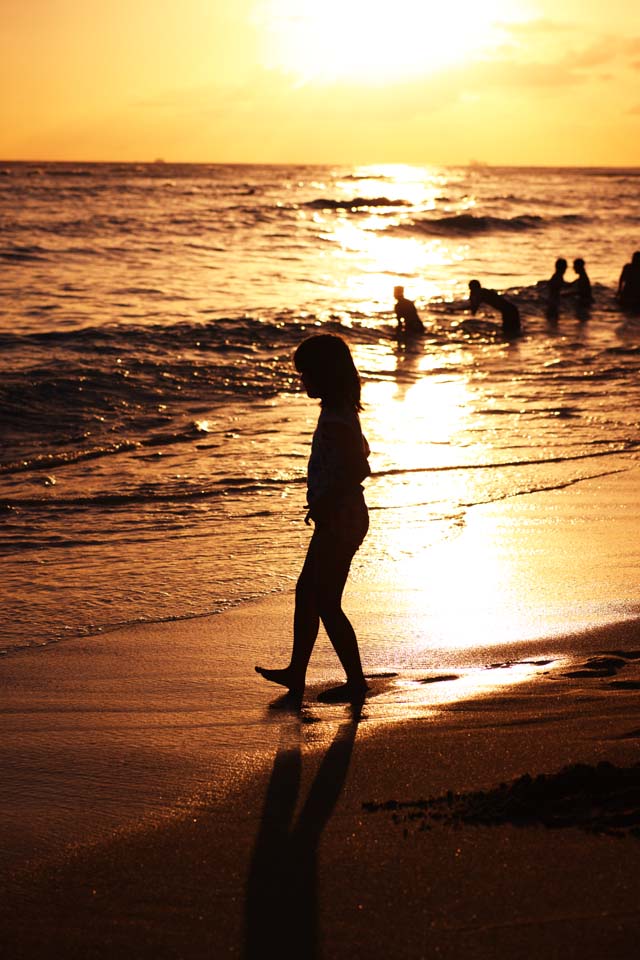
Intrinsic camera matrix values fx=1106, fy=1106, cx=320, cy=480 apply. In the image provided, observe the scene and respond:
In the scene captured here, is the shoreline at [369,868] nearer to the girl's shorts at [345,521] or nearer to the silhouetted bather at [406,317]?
the girl's shorts at [345,521]

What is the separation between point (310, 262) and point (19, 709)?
3204cm

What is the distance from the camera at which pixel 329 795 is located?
142 inches

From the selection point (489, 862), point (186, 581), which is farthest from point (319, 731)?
point (186, 581)

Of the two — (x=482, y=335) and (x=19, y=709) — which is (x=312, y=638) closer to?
(x=19, y=709)

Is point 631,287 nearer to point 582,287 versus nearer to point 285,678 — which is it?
point 582,287

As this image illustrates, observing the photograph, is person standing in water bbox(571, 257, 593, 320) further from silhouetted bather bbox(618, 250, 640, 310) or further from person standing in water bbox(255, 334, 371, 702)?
person standing in water bbox(255, 334, 371, 702)

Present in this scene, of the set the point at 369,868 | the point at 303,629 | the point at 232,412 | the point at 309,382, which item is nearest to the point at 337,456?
the point at 309,382

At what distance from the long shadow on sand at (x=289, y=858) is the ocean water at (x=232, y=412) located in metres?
2.33

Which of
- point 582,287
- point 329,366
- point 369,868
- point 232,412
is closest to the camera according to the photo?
point 369,868

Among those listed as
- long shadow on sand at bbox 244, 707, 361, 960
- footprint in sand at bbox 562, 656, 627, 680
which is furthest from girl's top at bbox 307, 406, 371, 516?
footprint in sand at bbox 562, 656, 627, 680

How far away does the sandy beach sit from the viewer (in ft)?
9.15

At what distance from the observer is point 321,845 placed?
3.23 m

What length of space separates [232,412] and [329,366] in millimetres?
9037

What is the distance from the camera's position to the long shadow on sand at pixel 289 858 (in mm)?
2770
